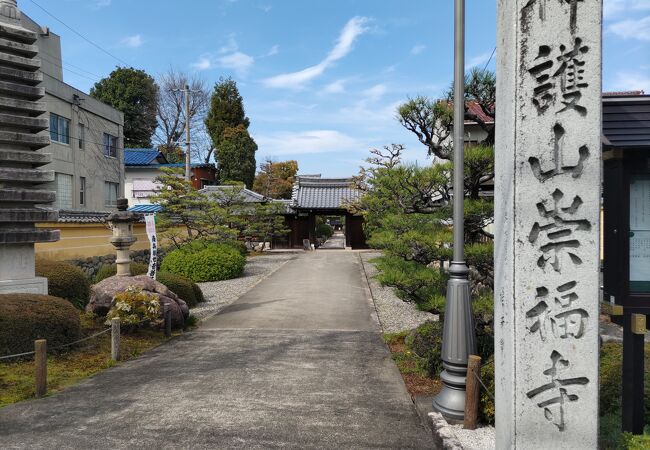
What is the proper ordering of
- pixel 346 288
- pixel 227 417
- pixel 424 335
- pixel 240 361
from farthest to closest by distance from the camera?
pixel 346 288 < pixel 240 361 < pixel 424 335 < pixel 227 417

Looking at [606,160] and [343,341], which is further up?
[606,160]

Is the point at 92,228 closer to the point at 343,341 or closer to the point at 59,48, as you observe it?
the point at 343,341

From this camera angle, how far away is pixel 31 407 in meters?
5.38

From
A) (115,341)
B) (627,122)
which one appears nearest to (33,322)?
(115,341)

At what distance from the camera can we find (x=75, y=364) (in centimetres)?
700

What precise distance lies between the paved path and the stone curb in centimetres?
12

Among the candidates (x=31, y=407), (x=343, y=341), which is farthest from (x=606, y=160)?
(x=31, y=407)

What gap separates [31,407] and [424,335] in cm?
531

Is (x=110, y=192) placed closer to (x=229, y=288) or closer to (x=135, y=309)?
(x=229, y=288)

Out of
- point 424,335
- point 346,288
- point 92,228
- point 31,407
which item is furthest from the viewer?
point 346,288

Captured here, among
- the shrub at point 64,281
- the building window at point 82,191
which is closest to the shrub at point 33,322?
the shrub at point 64,281

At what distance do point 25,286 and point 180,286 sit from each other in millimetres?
4152

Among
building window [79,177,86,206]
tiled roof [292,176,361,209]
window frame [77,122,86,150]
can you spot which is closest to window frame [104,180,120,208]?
building window [79,177,86,206]

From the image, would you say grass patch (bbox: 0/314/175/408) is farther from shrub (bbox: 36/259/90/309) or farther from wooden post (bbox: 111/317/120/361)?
shrub (bbox: 36/259/90/309)
